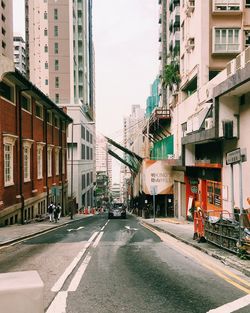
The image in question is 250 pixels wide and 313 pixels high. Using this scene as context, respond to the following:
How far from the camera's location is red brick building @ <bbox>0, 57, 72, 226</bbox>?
25.6 metres

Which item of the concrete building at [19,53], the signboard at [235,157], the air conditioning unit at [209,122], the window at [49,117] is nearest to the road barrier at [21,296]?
the signboard at [235,157]

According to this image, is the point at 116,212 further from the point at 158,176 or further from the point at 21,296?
the point at 21,296

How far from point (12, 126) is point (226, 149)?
47.0 ft

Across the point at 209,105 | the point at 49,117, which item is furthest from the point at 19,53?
the point at 209,105

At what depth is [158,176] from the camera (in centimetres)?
3816

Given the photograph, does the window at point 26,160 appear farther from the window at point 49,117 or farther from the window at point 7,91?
the window at point 49,117

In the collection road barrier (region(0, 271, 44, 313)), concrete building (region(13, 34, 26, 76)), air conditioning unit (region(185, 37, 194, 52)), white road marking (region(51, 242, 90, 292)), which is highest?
concrete building (region(13, 34, 26, 76))

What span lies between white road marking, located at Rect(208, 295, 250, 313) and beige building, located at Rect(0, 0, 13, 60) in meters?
96.6

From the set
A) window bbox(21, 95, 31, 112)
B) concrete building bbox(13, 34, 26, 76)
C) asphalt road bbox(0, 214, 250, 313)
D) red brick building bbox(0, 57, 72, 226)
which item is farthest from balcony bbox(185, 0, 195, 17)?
concrete building bbox(13, 34, 26, 76)

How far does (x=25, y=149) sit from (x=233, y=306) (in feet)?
86.2

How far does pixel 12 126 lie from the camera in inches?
1069

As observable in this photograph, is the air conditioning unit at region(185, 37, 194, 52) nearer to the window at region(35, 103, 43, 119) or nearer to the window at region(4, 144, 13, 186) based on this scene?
the window at region(35, 103, 43, 119)

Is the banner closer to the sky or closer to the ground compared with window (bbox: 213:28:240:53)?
closer to the ground

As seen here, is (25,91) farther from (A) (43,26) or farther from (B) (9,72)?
(A) (43,26)
